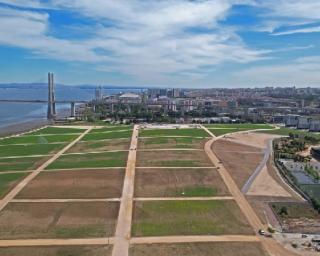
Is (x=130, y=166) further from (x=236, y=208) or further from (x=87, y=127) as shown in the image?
(x=87, y=127)

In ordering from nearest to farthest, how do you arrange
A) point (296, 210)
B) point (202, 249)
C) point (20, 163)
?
point (202, 249), point (296, 210), point (20, 163)

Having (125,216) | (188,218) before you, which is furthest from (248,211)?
(125,216)

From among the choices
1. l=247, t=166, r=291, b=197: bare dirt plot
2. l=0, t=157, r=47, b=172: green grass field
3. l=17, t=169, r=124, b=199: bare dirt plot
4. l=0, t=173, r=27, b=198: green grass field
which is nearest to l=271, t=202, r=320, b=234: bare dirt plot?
l=247, t=166, r=291, b=197: bare dirt plot

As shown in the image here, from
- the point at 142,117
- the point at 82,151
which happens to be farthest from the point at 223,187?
the point at 142,117

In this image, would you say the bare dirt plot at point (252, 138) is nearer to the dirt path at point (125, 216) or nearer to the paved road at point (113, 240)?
the dirt path at point (125, 216)

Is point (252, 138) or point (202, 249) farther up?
point (252, 138)

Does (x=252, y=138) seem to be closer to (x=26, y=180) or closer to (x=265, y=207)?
(x=265, y=207)

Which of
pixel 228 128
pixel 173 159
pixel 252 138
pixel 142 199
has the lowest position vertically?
pixel 142 199
